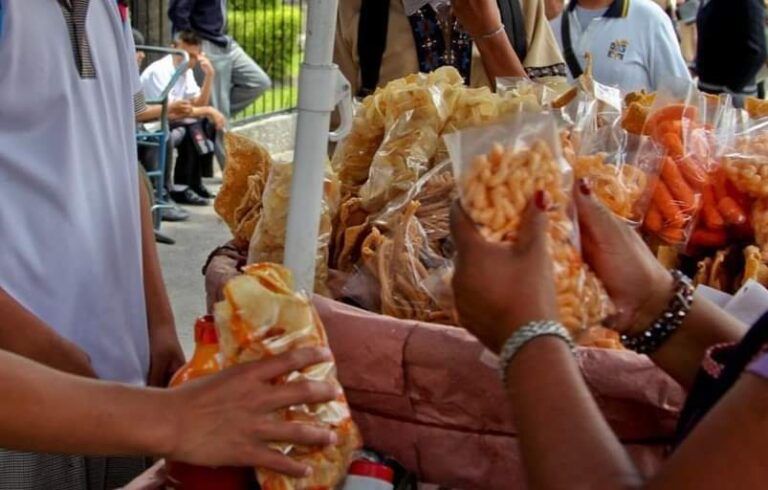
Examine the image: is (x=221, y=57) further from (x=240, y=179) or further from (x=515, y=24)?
(x=240, y=179)

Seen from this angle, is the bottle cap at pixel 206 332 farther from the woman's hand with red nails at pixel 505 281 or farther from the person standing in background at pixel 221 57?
the person standing in background at pixel 221 57

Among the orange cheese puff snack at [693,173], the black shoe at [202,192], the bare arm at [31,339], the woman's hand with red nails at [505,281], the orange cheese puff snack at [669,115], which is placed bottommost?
the black shoe at [202,192]

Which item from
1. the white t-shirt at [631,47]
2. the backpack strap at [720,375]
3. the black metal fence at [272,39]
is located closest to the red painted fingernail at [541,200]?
the backpack strap at [720,375]

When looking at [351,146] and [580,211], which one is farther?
[351,146]

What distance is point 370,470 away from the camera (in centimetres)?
142

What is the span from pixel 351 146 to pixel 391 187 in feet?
0.70

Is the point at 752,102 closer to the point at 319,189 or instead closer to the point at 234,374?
the point at 319,189

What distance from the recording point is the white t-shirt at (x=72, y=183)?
1657mm

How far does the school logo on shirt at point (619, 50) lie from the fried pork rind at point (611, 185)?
2318 mm

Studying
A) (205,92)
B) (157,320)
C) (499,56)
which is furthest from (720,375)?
(205,92)

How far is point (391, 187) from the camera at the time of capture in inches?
76.6

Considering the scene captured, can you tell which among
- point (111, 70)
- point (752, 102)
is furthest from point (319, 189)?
point (752, 102)

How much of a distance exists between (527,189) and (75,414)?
0.56 metres

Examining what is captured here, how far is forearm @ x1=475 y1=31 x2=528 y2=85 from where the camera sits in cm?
274
